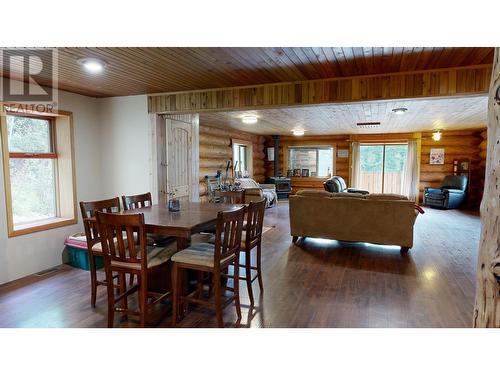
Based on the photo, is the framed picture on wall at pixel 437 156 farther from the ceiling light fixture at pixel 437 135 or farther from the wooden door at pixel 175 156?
the wooden door at pixel 175 156

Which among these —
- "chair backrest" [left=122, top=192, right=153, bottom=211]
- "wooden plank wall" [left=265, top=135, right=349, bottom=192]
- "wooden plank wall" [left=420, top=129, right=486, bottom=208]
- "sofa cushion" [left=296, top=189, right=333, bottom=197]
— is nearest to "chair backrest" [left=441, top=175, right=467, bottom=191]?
"wooden plank wall" [left=420, top=129, right=486, bottom=208]

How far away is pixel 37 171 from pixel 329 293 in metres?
3.74

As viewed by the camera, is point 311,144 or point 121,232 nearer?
point 121,232

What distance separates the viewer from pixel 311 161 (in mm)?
10961

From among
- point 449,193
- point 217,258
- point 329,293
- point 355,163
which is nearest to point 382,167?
point 355,163

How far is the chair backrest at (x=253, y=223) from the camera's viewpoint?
279 centimetres

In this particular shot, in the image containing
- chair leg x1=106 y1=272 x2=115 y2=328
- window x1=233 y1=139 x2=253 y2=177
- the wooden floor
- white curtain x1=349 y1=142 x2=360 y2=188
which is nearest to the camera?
chair leg x1=106 y1=272 x2=115 y2=328

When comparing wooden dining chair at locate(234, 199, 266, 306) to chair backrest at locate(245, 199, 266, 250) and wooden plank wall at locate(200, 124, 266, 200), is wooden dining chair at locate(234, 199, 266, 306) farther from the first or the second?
wooden plank wall at locate(200, 124, 266, 200)

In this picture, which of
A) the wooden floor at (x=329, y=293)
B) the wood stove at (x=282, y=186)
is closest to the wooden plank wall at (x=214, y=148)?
the wood stove at (x=282, y=186)

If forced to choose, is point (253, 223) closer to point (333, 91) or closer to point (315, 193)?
point (333, 91)

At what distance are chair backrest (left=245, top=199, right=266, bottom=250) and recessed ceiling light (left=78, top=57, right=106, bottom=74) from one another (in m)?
1.83

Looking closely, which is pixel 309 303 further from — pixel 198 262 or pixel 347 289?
pixel 198 262

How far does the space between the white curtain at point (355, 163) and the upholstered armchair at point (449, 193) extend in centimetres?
204

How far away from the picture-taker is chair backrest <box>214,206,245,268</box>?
2.29 meters
